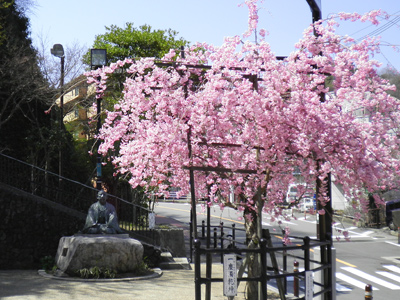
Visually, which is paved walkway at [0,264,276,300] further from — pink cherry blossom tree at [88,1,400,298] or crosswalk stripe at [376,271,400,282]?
crosswalk stripe at [376,271,400,282]

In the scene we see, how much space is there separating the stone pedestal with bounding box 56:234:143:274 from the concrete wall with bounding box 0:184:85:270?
234cm

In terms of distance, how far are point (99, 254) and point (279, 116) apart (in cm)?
776

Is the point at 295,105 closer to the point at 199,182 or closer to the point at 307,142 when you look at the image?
the point at 307,142

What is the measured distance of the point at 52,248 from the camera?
1612 cm

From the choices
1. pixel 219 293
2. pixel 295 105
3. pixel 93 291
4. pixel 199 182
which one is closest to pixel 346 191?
pixel 295 105

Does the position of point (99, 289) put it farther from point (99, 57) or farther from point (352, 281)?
point (352, 281)

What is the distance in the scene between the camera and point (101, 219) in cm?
1468

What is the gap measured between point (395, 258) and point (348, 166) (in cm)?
1456

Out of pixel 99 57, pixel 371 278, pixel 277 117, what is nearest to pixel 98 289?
pixel 277 117

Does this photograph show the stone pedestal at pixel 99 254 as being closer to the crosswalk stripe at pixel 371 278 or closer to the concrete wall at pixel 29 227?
the concrete wall at pixel 29 227

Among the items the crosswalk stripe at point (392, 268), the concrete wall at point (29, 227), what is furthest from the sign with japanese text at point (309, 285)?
the crosswalk stripe at point (392, 268)

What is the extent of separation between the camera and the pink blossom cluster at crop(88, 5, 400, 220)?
25.3 feet

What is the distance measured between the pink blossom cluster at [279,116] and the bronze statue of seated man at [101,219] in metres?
6.07

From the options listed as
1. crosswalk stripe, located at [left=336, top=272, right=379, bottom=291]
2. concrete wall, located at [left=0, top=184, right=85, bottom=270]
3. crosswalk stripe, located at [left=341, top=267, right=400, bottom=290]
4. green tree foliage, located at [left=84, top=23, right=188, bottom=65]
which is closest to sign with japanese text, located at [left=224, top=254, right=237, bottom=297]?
crosswalk stripe, located at [left=336, top=272, right=379, bottom=291]
